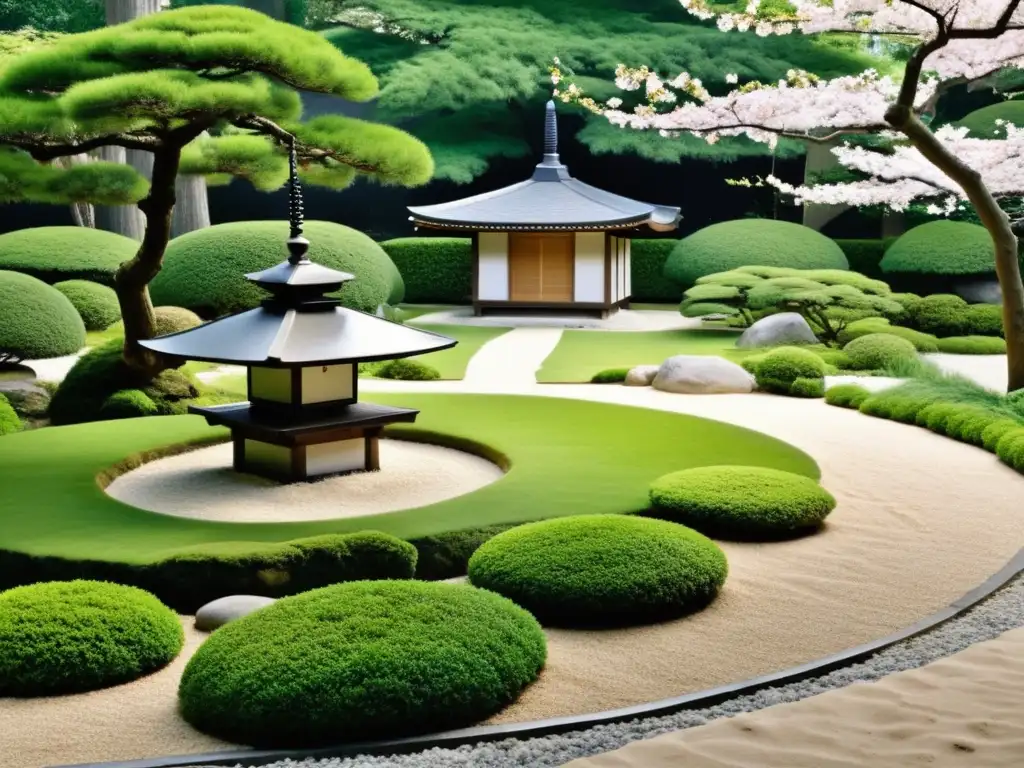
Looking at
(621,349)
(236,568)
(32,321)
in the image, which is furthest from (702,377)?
(32,321)

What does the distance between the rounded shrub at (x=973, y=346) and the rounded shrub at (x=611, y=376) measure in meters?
6.47

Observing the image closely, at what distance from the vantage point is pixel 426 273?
26.2 m

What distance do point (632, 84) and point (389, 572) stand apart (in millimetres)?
10058

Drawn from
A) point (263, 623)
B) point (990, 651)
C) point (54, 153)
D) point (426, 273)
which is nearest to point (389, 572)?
point (263, 623)

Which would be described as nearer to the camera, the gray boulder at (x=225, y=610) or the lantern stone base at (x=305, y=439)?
the gray boulder at (x=225, y=610)

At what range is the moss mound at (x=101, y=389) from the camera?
1162 centimetres

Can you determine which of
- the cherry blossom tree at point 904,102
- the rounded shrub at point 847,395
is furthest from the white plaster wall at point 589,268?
the rounded shrub at point 847,395

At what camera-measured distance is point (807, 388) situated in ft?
44.2

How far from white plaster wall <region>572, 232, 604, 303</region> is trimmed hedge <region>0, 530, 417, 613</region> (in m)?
17.6

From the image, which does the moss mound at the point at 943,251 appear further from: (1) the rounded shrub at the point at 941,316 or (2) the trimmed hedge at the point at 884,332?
(2) the trimmed hedge at the point at 884,332

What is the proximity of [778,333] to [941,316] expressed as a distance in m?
3.59

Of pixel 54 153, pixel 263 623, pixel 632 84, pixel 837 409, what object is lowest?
pixel 837 409

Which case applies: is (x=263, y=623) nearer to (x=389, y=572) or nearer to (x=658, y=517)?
(x=389, y=572)

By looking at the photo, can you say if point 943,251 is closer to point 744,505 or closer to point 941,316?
point 941,316
